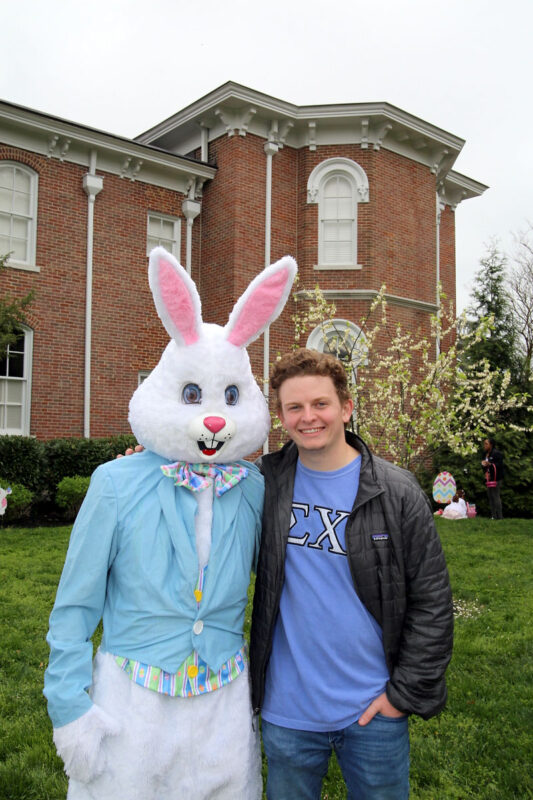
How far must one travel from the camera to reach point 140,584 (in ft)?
6.91

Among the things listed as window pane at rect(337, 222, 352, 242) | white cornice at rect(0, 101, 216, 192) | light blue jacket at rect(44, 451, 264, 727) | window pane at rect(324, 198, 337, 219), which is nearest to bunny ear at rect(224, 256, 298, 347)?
light blue jacket at rect(44, 451, 264, 727)

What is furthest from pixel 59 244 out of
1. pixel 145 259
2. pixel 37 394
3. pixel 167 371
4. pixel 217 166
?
pixel 167 371

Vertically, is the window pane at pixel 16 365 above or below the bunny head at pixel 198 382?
above

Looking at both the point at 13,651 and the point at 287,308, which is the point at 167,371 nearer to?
the point at 13,651

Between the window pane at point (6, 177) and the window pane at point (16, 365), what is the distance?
3.07 metres

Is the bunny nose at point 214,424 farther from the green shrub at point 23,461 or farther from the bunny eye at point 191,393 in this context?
the green shrub at point 23,461

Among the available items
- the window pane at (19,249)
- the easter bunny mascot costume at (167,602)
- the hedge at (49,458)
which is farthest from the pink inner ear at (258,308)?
the window pane at (19,249)

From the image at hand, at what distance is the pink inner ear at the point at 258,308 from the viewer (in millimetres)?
2443

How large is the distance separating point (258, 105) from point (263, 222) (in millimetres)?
2238

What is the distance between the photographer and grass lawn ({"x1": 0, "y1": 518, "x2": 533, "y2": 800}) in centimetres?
336

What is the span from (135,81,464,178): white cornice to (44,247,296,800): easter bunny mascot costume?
1213 cm

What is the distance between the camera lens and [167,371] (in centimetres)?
236

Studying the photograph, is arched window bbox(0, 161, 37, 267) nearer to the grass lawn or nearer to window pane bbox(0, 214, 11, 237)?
window pane bbox(0, 214, 11, 237)

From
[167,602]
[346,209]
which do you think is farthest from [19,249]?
[167,602]
